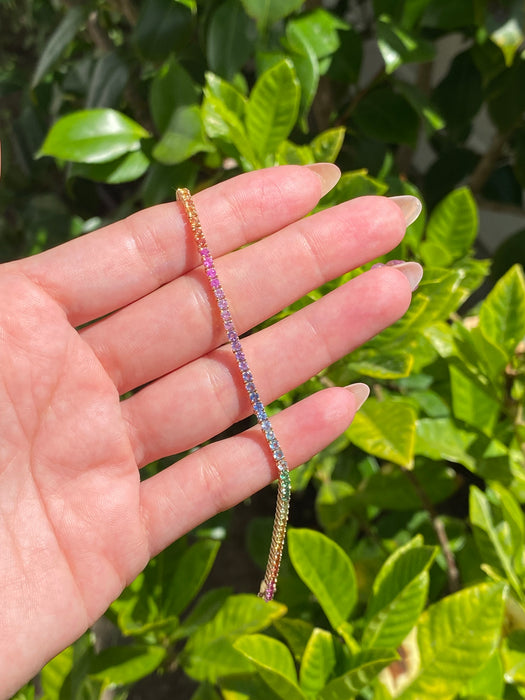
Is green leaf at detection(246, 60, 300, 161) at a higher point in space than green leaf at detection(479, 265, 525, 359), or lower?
higher

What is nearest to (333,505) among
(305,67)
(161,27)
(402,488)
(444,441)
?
(402,488)

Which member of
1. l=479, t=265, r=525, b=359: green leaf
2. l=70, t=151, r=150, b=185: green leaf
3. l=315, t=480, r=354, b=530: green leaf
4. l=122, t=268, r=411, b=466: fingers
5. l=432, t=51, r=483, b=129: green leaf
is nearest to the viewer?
l=122, t=268, r=411, b=466: fingers

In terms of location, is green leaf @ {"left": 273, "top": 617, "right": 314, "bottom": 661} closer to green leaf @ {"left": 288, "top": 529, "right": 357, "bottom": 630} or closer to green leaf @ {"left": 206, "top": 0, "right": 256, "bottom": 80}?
green leaf @ {"left": 288, "top": 529, "right": 357, "bottom": 630}

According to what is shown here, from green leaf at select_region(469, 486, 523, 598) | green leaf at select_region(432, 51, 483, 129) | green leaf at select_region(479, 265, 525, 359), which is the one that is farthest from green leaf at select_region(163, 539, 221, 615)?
green leaf at select_region(432, 51, 483, 129)

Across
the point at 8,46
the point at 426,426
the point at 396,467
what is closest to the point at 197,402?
the point at 426,426

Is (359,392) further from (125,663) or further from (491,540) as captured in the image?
(125,663)

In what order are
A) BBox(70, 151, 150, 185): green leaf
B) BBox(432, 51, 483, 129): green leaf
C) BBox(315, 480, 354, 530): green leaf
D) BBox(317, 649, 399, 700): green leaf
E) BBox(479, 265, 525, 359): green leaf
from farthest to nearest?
BBox(432, 51, 483, 129): green leaf → BBox(315, 480, 354, 530): green leaf → BBox(70, 151, 150, 185): green leaf → BBox(479, 265, 525, 359): green leaf → BBox(317, 649, 399, 700): green leaf

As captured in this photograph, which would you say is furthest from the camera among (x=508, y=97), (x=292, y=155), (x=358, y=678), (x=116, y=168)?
(x=508, y=97)

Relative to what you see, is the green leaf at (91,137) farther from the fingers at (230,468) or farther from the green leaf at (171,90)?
the fingers at (230,468)

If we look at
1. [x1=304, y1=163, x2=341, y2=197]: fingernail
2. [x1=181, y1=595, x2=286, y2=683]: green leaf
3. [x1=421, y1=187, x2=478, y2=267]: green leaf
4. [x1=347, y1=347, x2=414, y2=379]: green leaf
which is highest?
[x1=304, y1=163, x2=341, y2=197]: fingernail
